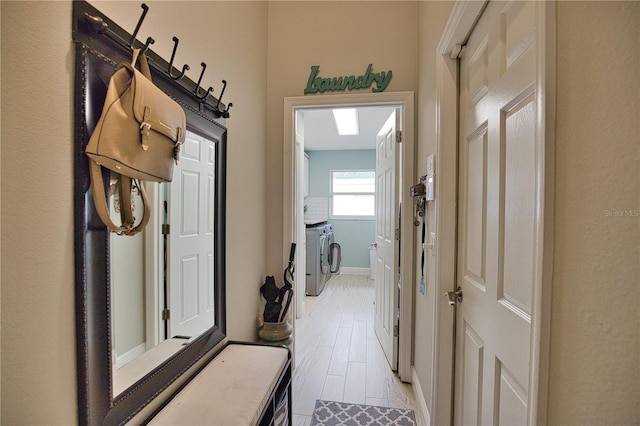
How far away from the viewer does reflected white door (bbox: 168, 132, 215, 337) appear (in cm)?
125

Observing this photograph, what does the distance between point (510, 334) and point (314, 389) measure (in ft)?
5.47

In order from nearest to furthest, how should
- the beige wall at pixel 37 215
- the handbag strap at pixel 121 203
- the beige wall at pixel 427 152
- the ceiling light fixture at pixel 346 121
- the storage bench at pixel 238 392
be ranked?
the beige wall at pixel 37 215 → the handbag strap at pixel 121 203 → the storage bench at pixel 238 392 → the beige wall at pixel 427 152 → the ceiling light fixture at pixel 346 121

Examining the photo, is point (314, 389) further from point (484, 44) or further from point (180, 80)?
point (484, 44)

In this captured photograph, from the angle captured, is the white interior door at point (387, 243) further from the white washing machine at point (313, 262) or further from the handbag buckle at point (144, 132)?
the handbag buckle at point (144, 132)

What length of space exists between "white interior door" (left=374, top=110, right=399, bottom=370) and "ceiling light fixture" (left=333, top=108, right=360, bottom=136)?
97 centimetres

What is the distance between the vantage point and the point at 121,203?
0.87 meters

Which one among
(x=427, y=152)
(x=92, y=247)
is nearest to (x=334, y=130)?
(x=427, y=152)

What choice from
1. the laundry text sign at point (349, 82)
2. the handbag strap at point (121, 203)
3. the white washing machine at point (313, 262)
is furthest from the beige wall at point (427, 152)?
the white washing machine at point (313, 262)

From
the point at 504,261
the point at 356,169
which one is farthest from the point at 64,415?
the point at 356,169

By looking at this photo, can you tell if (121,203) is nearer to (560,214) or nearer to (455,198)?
(560,214)

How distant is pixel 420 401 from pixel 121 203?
Result: 2.02 metres

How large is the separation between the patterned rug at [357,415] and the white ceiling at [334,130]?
272 cm

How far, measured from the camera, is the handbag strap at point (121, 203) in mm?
772

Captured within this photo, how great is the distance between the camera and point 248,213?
1955 mm
